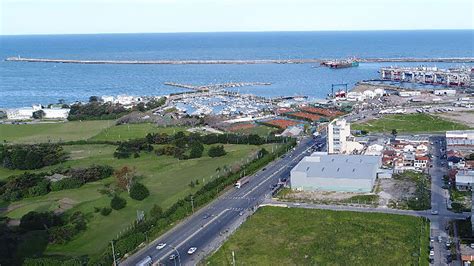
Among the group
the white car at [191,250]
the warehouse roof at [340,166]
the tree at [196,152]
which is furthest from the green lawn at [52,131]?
the white car at [191,250]

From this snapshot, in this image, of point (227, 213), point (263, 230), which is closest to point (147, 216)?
point (227, 213)

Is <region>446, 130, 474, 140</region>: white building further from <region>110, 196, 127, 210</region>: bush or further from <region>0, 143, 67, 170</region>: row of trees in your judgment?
<region>0, 143, 67, 170</region>: row of trees

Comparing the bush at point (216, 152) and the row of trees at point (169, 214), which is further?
the bush at point (216, 152)

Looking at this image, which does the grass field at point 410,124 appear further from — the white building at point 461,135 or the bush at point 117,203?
the bush at point 117,203

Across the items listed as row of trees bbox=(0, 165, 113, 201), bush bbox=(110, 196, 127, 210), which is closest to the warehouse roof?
bush bbox=(110, 196, 127, 210)

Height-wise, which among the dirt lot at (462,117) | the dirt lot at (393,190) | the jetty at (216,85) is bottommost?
the dirt lot at (393,190)

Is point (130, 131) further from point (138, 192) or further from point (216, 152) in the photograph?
point (138, 192)
